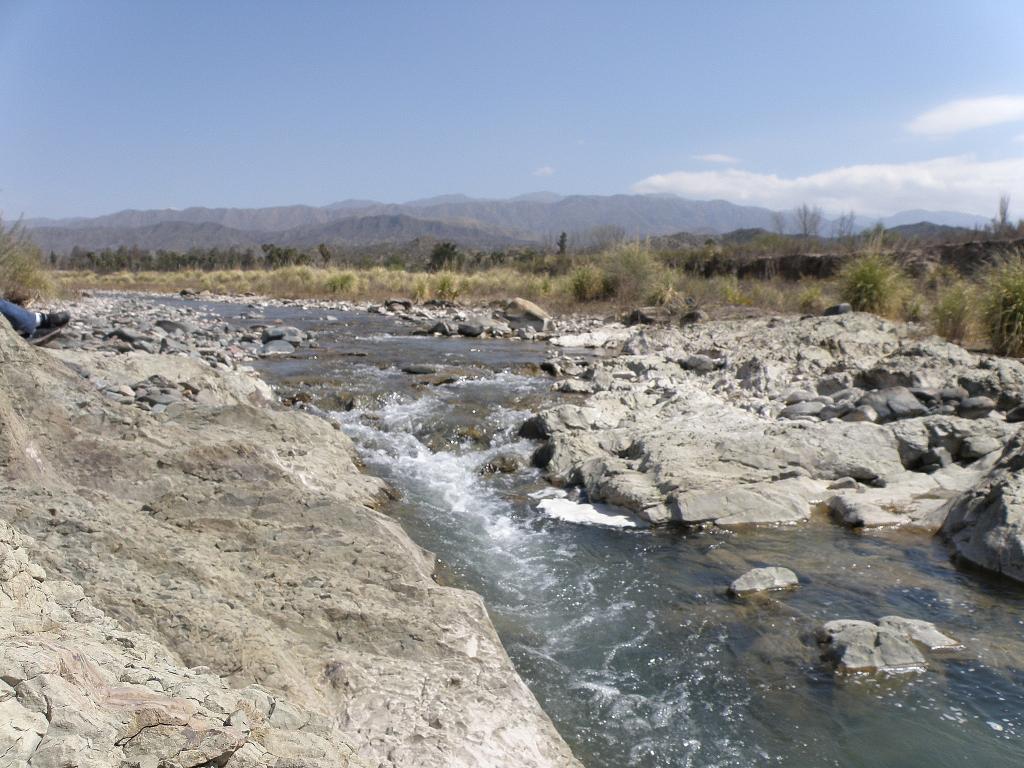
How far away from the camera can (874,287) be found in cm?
1434

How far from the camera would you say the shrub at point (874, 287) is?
1427cm

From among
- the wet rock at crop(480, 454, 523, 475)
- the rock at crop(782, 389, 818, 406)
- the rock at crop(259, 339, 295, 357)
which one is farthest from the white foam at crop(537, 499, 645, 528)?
the rock at crop(259, 339, 295, 357)

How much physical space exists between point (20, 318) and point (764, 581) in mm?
8685

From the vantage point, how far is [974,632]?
4.33m

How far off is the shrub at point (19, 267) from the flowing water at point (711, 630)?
425 inches

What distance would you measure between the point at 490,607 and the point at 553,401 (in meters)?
5.65

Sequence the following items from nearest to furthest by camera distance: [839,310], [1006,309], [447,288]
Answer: [1006,309] < [839,310] < [447,288]

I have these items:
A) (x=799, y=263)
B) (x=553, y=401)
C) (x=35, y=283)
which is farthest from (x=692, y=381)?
(x=799, y=263)

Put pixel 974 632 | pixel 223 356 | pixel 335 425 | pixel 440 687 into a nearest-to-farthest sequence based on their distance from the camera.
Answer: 1. pixel 440 687
2. pixel 974 632
3. pixel 335 425
4. pixel 223 356

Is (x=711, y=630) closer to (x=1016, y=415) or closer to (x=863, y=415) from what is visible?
(x=863, y=415)

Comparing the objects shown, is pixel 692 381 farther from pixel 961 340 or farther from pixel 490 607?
pixel 490 607

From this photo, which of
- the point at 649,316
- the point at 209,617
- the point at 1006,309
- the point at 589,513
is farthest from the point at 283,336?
the point at 1006,309

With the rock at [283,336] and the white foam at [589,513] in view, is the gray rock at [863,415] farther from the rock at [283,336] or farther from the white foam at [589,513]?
the rock at [283,336]

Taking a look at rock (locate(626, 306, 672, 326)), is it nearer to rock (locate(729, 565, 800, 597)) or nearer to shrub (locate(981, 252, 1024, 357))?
shrub (locate(981, 252, 1024, 357))
